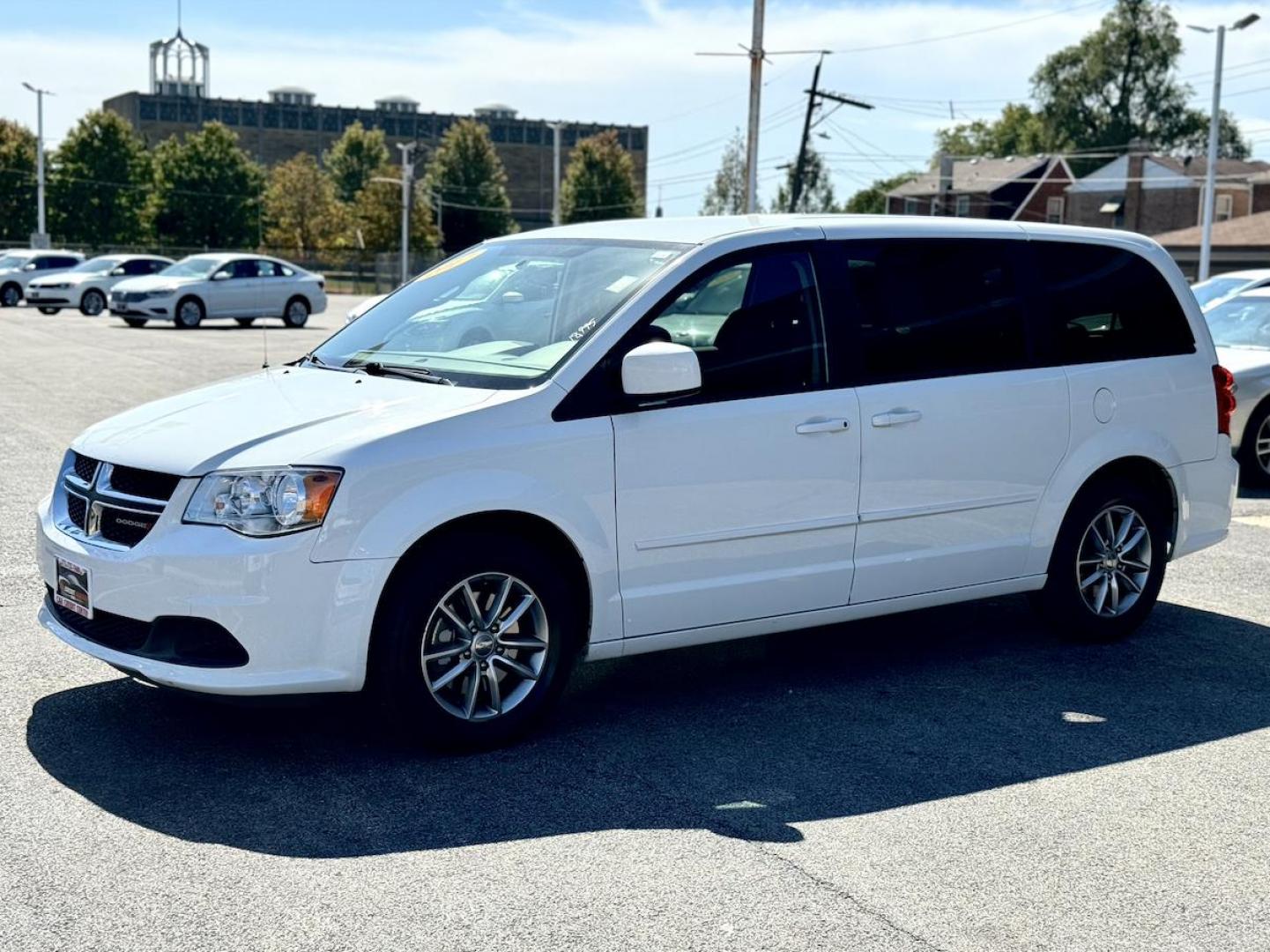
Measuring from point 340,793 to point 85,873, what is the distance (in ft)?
2.92

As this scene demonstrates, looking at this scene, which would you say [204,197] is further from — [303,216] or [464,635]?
[464,635]

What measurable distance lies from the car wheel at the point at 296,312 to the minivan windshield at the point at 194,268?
192cm

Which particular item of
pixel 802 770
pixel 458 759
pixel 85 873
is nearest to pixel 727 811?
pixel 802 770

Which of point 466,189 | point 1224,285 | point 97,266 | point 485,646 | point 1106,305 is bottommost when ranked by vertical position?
Answer: point 485,646

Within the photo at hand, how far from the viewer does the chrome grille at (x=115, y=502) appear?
5.06 m

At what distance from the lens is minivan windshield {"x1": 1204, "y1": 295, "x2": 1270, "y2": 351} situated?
535 inches

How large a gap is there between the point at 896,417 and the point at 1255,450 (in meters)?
7.71

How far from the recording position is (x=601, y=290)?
5.80 meters

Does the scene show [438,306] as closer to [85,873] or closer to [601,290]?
[601,290]

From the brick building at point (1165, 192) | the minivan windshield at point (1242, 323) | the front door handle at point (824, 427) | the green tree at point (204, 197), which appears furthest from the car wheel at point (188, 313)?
the brick building at point (1165, 192)

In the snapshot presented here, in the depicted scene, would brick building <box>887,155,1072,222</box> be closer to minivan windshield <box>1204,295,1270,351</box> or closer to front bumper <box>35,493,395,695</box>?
minivan windshield <box>1204,295,1270,351</box>

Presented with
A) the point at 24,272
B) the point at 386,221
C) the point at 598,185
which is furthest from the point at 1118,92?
the point at 24,272

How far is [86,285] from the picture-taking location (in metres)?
39.5

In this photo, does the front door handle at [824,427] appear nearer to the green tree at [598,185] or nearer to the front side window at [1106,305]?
the front side window at [1106,305]
